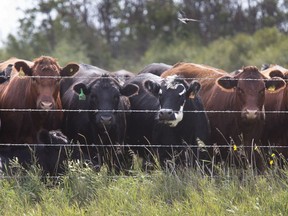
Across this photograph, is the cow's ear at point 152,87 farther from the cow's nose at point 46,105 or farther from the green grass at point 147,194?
the green grass at point 147,194

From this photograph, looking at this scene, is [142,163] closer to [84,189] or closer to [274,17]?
[84,189]

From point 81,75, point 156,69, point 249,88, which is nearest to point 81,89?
point 81,75

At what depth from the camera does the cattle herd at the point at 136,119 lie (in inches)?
399

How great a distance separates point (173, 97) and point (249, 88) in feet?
3.26

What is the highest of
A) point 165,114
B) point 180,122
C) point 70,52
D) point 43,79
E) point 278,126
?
point 43,79

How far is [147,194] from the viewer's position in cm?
804

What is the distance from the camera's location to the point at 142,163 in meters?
10.4

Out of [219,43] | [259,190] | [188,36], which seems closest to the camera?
[259,190]

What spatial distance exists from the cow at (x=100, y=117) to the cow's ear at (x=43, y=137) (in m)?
0.28

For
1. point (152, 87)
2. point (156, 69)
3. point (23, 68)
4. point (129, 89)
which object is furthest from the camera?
point (156, 69)

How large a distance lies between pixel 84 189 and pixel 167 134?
235 centimetres

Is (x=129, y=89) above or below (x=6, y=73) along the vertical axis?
below

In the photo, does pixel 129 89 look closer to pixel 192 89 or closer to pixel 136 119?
pixel 136 119

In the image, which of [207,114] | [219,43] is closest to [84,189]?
[207,114]
